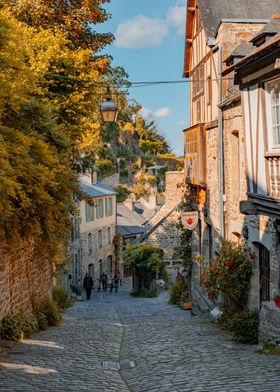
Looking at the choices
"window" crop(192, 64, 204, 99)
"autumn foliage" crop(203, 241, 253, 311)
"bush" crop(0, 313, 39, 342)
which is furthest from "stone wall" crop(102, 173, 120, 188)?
"bush" crop(0, 313, 39, 342)

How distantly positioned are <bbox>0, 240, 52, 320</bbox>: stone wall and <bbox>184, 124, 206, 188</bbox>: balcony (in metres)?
5.64

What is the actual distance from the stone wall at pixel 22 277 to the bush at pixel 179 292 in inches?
281

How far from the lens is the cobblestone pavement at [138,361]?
8.01 metres

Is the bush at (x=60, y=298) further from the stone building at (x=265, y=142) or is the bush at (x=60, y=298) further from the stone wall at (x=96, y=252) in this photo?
the stone wall at (x=96, y=252)

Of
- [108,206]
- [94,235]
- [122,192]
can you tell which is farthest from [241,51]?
[122,192]

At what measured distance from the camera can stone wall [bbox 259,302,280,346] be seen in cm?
997

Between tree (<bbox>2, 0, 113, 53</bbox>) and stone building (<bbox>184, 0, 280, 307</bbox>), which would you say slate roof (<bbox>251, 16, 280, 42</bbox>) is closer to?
stone building (<bbox>184, 0, 280, 307</bbox>)

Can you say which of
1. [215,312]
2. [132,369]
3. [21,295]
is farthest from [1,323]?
[215,312]

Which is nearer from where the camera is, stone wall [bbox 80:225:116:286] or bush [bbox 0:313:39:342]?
bush [bbox 0:313:39:342]

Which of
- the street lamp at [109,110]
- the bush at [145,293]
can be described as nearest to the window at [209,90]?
the street lamp at [109,110]

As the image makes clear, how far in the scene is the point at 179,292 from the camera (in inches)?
904

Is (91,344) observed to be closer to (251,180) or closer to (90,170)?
(251,180)

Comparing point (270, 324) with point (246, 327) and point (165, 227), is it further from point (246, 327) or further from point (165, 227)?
point (165, 227)

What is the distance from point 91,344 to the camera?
1202 centimetres
